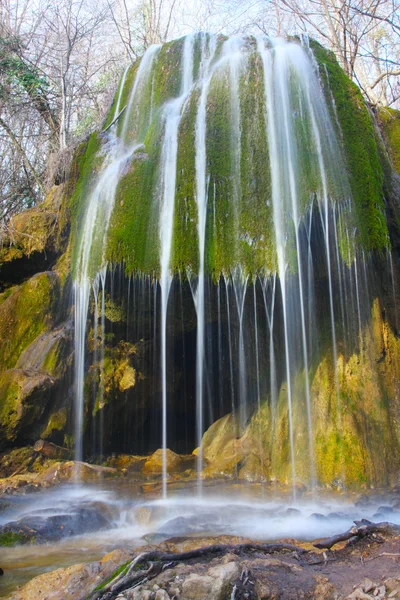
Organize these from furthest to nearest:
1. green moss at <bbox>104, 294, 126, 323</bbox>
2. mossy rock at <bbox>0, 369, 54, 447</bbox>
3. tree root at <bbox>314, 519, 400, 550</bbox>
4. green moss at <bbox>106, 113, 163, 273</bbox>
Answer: green moss at <bbox>104, 294, 126, 323</bbox>, mossy rock at <bbox>0, 369, 54, 447</bbox>, green moss at <bbox>106, 113, 163, 273</bbox>, tree root at <bbox>314, 519, 400, 550</bbox>

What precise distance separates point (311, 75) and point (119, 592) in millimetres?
7677

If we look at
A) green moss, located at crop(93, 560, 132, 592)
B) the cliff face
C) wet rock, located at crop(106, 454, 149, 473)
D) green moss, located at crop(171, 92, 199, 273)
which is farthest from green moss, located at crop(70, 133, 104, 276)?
green moss, located at crop(93, 560, 132, 592)

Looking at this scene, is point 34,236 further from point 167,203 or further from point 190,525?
point 190,525

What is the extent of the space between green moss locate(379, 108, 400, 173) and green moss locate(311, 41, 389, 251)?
144 cm

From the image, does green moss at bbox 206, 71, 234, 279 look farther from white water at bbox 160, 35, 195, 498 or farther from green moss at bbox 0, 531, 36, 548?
green moss at bbox 0, 531, 36, 548

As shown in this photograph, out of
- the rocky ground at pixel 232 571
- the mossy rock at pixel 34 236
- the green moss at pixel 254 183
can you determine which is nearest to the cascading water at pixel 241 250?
the green moss at pixel 254 183

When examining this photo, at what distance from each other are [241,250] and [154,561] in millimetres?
4563

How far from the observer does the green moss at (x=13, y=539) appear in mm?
4445

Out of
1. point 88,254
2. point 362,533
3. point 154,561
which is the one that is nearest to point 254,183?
point 88,254

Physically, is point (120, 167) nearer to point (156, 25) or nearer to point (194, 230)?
point (194, 230)

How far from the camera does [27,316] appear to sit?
8398 millimetres

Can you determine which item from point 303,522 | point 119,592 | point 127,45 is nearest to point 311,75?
point 303,522

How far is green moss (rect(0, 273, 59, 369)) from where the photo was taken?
833 cm

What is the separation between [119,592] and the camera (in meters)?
2.69
